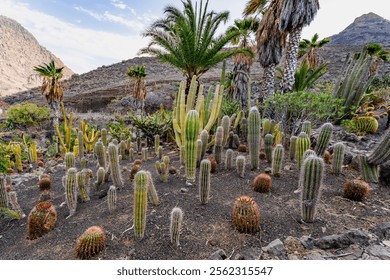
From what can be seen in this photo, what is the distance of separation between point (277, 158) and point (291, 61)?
22.3ft

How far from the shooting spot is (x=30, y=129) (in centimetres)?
1578

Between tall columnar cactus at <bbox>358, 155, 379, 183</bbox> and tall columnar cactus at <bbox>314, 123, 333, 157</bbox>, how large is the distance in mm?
661

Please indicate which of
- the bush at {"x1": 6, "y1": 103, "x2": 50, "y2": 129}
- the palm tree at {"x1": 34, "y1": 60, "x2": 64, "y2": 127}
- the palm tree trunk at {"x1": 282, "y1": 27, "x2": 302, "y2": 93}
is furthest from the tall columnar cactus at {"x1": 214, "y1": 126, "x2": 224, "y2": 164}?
the bush at {"x1": 6, "y1": 103, "x2": 50, "y2": 129}

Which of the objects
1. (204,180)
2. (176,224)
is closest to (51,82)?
(204,180)

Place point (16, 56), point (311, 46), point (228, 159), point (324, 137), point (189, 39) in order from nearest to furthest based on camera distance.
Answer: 1. point (324, 137)
2. point (228, 159)
3. point (189, 39)
4. point (311, 46)
5. point (16, 56)

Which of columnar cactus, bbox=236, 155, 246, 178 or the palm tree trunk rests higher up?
the palm tree trunk

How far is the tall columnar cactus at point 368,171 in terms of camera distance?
15.8 ft

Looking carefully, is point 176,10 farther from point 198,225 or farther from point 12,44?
point 12,44

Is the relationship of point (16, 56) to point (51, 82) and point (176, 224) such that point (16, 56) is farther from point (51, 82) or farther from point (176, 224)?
point (176, 224)

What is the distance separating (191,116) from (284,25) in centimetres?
754

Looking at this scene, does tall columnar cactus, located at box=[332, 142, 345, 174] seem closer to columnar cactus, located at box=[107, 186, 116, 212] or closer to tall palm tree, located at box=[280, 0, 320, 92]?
columnar cactus, located at box=[107, 186, 116, 212]

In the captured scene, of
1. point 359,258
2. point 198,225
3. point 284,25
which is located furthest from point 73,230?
point 284,25

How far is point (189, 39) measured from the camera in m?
9.03

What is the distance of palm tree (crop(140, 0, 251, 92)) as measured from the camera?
909 cm
